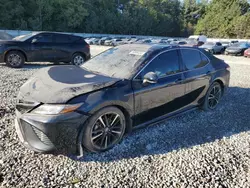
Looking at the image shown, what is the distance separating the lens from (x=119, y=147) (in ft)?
10.5

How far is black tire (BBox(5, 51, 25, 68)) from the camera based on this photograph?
849cm

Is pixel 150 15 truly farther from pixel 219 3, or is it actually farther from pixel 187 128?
pixel 187 128

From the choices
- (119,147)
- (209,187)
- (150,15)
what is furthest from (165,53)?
(150,15)

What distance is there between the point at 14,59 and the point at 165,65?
23.4 ft

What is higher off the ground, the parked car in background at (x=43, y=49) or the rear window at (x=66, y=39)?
the rear window at (x=66, y=39)

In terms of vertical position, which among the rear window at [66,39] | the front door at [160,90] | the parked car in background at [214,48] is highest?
the rear window at [66,39]

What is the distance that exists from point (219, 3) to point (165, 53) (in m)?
70.3

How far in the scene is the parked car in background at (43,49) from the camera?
847cm

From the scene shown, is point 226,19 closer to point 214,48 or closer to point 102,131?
point 214,48

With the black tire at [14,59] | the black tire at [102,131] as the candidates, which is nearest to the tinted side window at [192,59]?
the black tire at [102,131]

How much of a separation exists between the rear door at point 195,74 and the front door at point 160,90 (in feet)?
0.61

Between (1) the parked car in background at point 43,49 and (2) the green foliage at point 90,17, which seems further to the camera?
(2) the green foliage at point 90,17

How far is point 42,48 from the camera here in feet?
29.6

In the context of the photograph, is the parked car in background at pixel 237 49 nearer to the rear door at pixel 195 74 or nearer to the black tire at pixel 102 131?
the rear door at pixel 195 74
